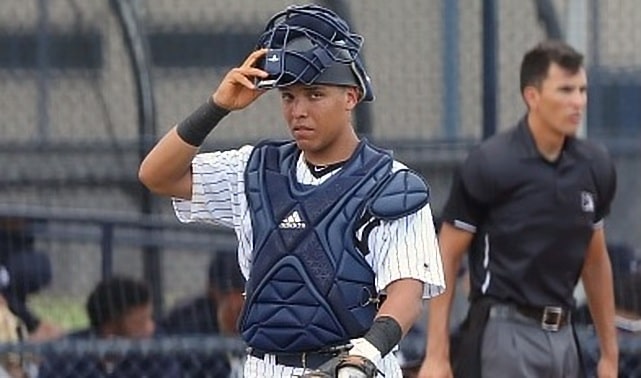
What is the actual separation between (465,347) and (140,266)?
5.17 ft

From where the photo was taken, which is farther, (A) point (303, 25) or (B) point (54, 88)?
(B) point (54, 88)

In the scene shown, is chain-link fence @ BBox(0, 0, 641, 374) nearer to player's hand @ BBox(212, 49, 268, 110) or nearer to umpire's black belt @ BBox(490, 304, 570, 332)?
umpire's black belt @ BBox(490, 304, 570, 332)

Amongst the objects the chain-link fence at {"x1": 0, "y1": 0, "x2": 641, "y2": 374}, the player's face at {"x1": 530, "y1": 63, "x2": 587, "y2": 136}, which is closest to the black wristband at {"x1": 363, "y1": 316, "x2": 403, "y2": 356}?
the player's face at {"x1": 530, "y1": 63, "x2": 587, "y2": 136}

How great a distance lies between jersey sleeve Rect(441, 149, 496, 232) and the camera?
7133 mm

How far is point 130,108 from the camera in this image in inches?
322

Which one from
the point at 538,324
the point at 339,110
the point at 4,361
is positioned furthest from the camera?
the point at 4,361

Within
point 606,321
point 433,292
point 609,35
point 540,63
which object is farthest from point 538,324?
point 433,292

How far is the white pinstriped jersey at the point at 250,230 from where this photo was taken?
5.04 metres

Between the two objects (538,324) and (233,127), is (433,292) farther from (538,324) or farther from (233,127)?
(233,127)

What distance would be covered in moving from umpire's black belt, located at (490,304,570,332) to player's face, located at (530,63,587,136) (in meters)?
0.64

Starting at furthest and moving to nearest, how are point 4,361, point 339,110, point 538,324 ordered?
point 4,361 → point 538,324 → point 339,110

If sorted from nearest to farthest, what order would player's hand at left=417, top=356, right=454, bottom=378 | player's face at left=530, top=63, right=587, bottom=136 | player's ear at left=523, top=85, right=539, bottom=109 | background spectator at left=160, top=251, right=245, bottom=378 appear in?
player's hand at left=417, top=356, right=454, bottom=378 < player's face at left=530, top=63, right=587, bottom=136 < player's ear at left=523, top=85, right=539, bottom=109 < background spectator at left=160, top=251, right=245, bottom=378

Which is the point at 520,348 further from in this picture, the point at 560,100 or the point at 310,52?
the point at 310,52

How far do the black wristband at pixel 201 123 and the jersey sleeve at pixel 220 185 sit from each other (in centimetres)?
11
